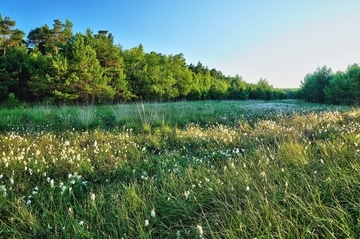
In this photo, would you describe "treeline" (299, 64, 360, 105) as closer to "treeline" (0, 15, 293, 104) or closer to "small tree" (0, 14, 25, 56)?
"treeline" (0, 15, 293, 104)

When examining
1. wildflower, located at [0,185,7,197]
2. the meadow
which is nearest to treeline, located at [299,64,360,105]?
the meadow

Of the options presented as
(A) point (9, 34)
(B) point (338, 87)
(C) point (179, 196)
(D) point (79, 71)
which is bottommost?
(C) point (179, 196)

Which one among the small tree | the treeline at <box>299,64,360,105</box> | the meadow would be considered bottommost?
the meadow

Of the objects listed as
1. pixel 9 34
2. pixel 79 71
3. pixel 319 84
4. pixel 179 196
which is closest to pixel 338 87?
pixel 319 84

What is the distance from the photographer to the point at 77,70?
91.9 ft

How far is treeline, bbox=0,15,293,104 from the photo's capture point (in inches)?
1081

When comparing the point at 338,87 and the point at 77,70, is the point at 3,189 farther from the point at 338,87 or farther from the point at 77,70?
the point at 338,87

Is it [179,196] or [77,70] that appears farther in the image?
[77,70]

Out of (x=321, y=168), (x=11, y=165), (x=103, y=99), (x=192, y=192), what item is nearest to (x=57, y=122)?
(x=11, y=165)

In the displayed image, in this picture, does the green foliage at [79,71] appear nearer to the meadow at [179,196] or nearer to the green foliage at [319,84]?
the meadow at [179,196]

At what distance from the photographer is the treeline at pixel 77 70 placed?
27.5 meters

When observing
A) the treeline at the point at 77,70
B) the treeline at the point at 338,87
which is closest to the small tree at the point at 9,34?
the treeline at the point at 77,70

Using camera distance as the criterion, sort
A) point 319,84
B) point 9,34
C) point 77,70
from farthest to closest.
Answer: point 319,84 < point 9,34 < point 77,70

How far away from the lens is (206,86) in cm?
6003
